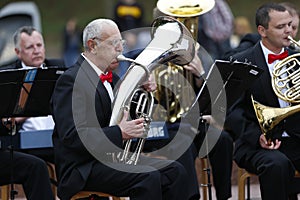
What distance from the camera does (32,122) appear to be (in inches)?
279

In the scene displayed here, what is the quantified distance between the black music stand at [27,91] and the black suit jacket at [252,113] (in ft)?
4.62

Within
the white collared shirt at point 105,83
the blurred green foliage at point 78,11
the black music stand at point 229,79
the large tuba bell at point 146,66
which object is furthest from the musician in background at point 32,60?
the blurred green foliage at point 78,11

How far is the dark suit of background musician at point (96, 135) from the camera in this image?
5.38m

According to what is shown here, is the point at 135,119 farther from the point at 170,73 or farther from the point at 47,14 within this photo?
the point at 47,14

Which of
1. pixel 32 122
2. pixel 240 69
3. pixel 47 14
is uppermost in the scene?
pixel 240 69

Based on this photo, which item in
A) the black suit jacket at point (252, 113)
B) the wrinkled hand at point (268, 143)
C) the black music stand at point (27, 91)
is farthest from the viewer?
the black suit jacket at point (252, 113)

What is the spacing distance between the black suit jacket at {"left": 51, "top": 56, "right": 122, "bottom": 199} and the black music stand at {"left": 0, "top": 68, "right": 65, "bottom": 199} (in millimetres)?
341

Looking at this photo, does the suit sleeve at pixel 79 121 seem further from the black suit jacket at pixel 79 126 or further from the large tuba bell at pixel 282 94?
the large tuba bell at pixel 282 94

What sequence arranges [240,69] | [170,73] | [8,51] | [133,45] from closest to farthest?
[240,69]
[170,73]
[8,51]
[133,45]

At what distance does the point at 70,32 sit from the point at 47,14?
9664mm

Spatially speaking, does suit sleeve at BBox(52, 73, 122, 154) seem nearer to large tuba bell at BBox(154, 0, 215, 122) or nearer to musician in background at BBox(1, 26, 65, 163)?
large tuba bell at BBox(154, 0, 215, 122)

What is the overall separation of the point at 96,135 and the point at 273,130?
4.71 ft

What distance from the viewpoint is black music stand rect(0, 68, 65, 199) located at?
5688 mm

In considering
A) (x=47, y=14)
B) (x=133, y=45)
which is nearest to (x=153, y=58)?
(x=133, y=45)
